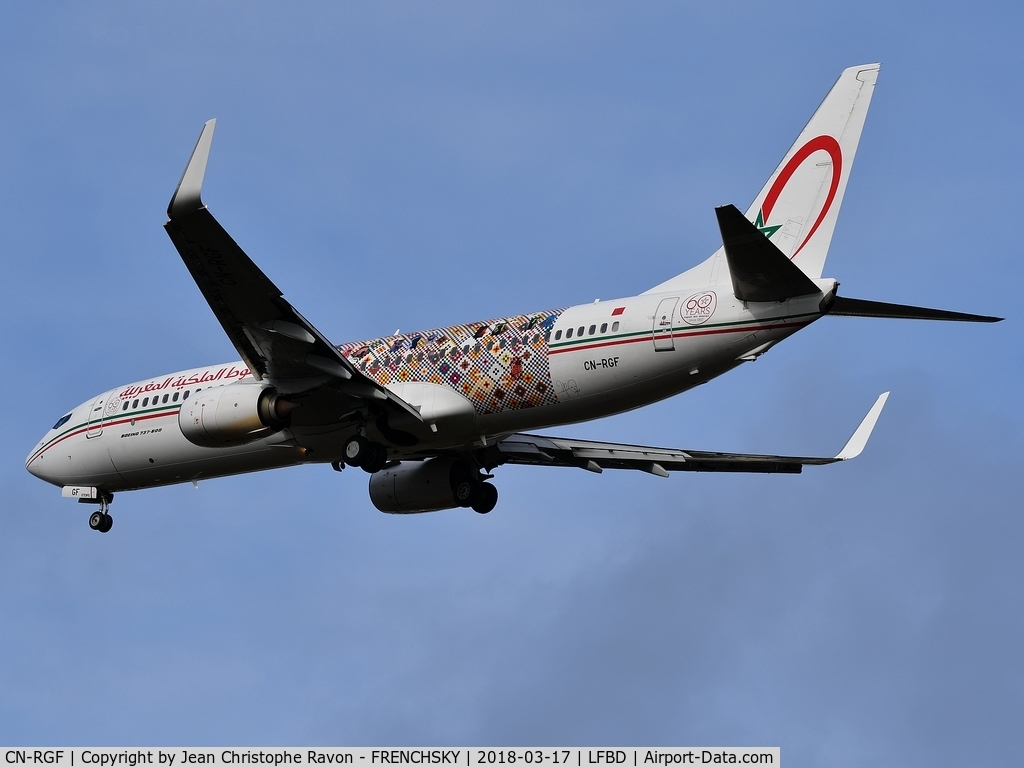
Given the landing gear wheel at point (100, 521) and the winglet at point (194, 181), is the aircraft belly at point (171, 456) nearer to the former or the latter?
the landing gear wheel at point (100, 521)

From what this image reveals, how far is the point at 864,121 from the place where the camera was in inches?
1228

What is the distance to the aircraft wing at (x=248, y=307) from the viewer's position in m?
29.0

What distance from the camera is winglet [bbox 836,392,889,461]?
3459cm

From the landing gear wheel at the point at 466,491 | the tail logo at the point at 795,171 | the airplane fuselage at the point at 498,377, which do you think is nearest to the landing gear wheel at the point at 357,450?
the airplane fuselage at the point at 498,377

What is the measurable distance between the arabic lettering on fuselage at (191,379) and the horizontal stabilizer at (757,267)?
1260 cm

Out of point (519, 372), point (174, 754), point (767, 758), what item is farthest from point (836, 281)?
point (174, 754)

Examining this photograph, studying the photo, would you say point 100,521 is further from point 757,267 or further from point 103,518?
point 757,267

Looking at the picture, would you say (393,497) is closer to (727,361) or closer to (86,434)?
(86,434)

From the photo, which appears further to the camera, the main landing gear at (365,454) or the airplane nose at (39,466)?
the airplane nose at (39,466)

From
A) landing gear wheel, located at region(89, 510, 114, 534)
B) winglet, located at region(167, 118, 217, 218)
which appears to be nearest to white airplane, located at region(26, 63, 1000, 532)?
winglet, located at region(167, 118, 217, 218)

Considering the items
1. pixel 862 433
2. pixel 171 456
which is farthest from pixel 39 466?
pixel 862 433

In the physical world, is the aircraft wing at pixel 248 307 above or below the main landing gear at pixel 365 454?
above

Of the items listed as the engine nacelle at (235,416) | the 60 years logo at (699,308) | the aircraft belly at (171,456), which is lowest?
the engine nacelle at (235,416)

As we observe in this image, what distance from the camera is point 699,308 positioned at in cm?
3039
